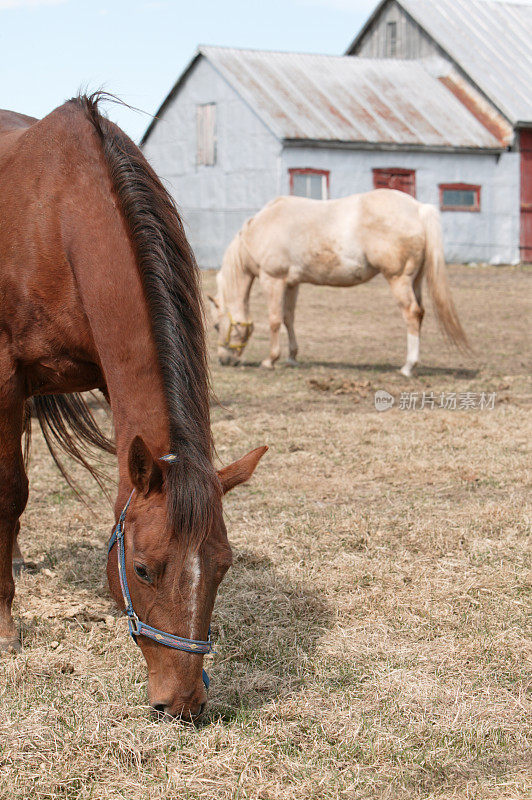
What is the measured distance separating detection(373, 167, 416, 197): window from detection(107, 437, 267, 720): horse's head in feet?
59.6

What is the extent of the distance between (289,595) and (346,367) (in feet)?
21.4

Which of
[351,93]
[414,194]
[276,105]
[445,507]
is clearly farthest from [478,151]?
[445,507]

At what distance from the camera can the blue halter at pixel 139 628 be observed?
7.52ft

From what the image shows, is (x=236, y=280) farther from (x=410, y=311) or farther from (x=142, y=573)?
(x=142, y=573)

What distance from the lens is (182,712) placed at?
2328 mm

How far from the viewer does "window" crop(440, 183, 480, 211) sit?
66.2 feet

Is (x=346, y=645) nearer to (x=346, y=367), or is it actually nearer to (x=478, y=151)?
(x=346, y=367)

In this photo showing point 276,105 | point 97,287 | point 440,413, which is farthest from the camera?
point 276,105

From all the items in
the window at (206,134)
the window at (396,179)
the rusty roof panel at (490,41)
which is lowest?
the window at (396,179)

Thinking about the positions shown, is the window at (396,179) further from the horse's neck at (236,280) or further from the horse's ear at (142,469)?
the horse's ear at (142,469)

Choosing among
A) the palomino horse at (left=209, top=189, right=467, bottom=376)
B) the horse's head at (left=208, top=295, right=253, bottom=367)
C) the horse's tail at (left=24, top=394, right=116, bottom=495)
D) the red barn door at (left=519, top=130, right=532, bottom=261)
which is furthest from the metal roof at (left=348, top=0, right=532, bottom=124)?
the horse's tail at (left=24, top=394, right=116, bottom=495)

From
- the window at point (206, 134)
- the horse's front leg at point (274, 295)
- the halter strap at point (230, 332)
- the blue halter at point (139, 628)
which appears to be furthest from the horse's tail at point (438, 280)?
the window at point (206, 134)

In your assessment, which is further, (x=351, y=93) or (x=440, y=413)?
(x=351, y=93)
